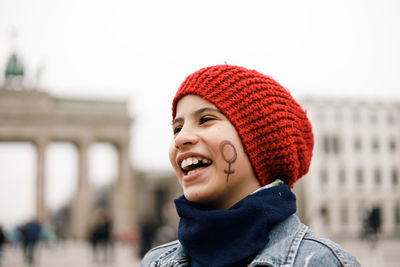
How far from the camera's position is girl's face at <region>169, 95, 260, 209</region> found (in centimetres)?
195

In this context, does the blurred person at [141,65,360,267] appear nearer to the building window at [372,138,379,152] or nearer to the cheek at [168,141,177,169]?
the cheek at [168,141,177,169]

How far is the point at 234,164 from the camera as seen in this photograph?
1.96 meters

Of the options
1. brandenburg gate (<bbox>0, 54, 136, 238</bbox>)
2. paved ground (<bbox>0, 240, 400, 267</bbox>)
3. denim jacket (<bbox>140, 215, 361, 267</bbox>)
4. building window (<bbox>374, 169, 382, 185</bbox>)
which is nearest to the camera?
denim jacket (<bbox>140, 215, 361, 267</bbox>)

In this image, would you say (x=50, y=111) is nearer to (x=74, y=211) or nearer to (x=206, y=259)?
(x=74, y=211)

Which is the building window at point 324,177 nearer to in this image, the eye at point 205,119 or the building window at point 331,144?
the building window at point 331,144

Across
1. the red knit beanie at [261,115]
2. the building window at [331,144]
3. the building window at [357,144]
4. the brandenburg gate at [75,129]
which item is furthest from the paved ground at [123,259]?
the building window at [357,144]

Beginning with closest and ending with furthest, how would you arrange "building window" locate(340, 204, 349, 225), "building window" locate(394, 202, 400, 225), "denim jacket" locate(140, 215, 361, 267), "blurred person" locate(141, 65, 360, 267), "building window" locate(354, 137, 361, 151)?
"denim jacket" locate(140, 215, 361, 267) → "blurred person" locate(141, 65, 360, 267) → "building window" locate(340, 204, 349, 225) → "building window" locate(354, 137, 361, 151) → "building window" locate(394, 202, 400, 225)

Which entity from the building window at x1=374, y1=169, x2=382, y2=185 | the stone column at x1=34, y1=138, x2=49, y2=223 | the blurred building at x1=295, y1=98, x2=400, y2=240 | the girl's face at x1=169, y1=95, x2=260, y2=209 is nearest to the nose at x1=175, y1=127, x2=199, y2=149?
the girl's face at x1=169, y1=95, x2=260, y2=209

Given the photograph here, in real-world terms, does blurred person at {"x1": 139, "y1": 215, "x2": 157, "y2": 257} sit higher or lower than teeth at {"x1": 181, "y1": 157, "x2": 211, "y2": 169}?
lower

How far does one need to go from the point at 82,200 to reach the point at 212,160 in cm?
3852

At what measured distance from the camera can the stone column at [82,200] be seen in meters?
38.7

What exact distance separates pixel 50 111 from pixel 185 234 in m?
39.2

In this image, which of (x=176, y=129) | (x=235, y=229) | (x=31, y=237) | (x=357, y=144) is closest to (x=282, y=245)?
→ (x=235, y=229)

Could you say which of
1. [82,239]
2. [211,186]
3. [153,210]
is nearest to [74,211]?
[82,239]
